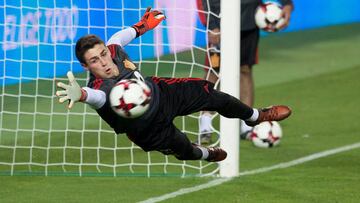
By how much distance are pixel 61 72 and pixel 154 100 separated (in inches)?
107

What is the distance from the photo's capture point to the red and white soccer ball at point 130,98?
7.50 m

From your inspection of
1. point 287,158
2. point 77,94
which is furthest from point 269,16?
point 77,94

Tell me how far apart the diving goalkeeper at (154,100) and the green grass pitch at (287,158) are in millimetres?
637

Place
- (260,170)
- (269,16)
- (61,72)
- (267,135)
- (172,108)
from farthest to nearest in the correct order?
(269,16)
(267,135)
(61,72)
(260,170)
(172,108)

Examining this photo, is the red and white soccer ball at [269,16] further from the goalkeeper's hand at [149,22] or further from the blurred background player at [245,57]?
the goalkeeper's hand at [149,22]

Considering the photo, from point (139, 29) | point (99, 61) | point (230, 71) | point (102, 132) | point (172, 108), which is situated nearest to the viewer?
point (99, 61)

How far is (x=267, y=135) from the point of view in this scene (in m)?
11.3

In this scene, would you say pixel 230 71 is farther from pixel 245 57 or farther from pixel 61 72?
pixel 245 57

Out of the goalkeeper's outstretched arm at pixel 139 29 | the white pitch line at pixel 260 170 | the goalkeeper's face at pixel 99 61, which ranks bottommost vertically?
the white pitch line at pixel 260 170

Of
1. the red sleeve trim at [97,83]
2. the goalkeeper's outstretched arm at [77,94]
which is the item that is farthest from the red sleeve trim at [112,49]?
the goalkeeper's outstretched arm at [77,94]

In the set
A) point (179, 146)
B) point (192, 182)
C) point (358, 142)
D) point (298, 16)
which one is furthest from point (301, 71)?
point (179, 146)

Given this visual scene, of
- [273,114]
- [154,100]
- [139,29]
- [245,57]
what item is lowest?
[273,114]

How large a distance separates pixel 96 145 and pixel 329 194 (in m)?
3.06

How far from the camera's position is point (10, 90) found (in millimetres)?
10547
